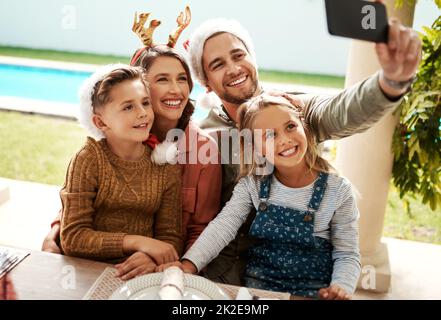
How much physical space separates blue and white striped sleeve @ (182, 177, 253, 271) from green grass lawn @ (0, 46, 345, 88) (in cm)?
743

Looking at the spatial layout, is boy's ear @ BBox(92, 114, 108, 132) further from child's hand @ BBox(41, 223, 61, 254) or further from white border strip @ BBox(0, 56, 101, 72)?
white border strip @ BBox(0, 56, 101, 72)

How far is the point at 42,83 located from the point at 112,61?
1881mm

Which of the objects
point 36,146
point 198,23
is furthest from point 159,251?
point 198,23

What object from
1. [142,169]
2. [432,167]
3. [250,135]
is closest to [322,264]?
[250,135]

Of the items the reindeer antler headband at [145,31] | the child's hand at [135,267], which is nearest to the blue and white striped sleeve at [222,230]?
the child's hand at [135,267]

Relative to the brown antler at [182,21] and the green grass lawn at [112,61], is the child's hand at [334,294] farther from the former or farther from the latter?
the green grass lawn at [112,61]

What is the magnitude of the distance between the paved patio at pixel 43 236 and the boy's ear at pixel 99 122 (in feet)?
5.33

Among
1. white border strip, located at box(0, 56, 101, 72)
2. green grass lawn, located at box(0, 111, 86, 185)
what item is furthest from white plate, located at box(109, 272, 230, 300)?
white border strip, located at box(0, 56, 101, 72)

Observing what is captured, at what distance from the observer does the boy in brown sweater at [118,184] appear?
1402 millimetres

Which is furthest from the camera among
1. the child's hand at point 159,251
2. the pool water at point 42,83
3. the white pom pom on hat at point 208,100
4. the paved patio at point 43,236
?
the pool water at point 42,83

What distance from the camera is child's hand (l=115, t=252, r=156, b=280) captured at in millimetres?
1190

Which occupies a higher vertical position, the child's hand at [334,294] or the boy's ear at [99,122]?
the boy's ear at [99,122]

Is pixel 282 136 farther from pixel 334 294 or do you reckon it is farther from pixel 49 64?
pixel 49 64

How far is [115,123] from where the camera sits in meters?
1.48
